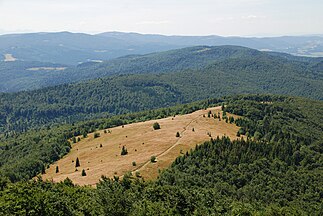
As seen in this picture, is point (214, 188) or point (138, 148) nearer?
point (214, 188)

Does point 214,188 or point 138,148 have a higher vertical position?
point 214,188

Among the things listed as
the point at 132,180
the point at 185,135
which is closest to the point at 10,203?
the point at 132,180

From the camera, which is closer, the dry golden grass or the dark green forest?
the dark green forest

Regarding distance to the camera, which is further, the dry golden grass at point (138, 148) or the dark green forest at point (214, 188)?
the dry golden grass at point (138, 148)

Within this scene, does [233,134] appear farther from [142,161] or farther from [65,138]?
[65,138]
